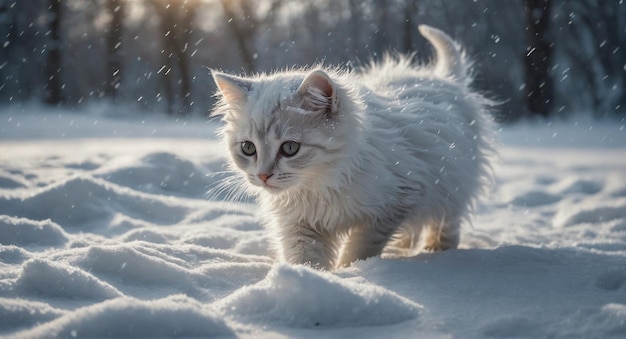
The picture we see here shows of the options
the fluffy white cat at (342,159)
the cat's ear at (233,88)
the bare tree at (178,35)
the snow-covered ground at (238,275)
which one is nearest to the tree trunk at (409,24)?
the bare tree at (178,35)

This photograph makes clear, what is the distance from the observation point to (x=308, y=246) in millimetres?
2578

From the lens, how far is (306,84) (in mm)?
2348

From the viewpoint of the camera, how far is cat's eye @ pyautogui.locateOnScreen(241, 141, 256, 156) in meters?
2.47

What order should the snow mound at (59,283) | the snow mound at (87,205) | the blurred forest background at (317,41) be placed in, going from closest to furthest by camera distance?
the snow mound at (59,283) < the snow mound at (87,205) < the blurred forest background at (317,41)

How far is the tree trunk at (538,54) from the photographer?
39.8ft

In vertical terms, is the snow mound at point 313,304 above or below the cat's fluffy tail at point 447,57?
below

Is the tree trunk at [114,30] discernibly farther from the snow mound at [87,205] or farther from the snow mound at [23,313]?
the snow mound at [23,313]

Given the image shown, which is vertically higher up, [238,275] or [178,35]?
[178,35]

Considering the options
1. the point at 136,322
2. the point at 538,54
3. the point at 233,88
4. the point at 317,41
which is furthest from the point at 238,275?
the point at 317,41

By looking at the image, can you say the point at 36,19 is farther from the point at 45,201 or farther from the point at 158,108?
the point at 45,201

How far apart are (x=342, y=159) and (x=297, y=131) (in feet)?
0.77

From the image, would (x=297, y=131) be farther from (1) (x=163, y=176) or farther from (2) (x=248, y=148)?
(1) (x=163, y=176)

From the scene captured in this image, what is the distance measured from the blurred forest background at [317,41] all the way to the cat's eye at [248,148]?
404 inches

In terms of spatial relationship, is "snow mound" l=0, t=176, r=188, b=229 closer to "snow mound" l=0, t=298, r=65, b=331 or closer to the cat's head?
the cat's head
